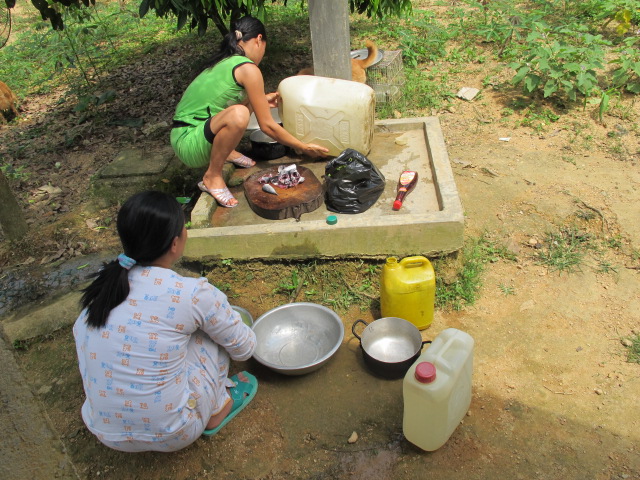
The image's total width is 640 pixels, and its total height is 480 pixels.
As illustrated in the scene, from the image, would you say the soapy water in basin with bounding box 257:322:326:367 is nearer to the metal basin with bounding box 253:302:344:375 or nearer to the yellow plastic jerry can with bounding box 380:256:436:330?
the metal basin with bounding box 253:302:344:375

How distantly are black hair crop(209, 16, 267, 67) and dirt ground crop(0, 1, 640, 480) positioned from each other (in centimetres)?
160

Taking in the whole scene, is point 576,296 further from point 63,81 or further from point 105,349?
point 63,81

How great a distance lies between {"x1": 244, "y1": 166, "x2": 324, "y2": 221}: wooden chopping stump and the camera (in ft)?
11.0

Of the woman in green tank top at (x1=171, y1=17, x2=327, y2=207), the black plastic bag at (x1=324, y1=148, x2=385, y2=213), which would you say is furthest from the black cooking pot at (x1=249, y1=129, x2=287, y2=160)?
the black plastic bag at (x1=324, y1=148, x2=385, y2=213)

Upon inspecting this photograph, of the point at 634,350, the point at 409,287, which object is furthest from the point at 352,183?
the point at 634,350

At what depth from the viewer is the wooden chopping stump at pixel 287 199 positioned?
11.0 feet

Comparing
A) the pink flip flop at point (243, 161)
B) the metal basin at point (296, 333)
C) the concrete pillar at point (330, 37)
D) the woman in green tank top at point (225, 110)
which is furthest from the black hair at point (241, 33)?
the metal basin at point (296, 333)

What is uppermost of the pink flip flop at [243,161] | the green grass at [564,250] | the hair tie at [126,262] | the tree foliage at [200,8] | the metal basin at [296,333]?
the tree foliage at [200,8]

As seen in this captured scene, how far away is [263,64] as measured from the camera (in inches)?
265

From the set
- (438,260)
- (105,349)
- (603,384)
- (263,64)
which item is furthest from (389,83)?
(105,349)

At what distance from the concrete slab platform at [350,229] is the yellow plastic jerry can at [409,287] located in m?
0.39

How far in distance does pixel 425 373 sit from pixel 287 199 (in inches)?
70.0

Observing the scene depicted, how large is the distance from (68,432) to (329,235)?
1.86 meters

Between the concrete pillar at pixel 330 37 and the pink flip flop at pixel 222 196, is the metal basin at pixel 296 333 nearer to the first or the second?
the pink flip flop at pixel 222 196
